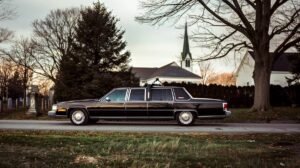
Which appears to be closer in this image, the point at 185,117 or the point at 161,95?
the point at 185,117

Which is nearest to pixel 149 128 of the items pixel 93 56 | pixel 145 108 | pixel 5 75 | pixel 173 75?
pixel 145 108

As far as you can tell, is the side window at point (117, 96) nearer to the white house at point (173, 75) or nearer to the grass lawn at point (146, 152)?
the grass lawn at point (146, 152)

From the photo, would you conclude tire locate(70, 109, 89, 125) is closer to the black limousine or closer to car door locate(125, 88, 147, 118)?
the black limousine

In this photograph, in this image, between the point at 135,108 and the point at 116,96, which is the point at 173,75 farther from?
the point at 135,108

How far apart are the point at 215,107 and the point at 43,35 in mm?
46074

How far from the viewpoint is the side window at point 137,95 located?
65.8 feet

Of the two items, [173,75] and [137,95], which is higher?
[173,75]

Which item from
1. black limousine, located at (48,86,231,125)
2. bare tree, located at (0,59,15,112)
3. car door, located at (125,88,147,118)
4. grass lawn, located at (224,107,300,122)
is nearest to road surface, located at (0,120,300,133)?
black limousine, located at (48,86,231,125)

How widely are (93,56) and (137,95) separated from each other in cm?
1923

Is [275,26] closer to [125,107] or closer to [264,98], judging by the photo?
[264,98]

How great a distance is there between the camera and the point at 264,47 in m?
29.8

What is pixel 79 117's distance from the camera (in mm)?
19984

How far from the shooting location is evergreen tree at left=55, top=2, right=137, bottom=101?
3819 centimetres

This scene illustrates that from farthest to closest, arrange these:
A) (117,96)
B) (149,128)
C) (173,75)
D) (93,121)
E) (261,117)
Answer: (173,75)
(261,117)
(93,121)
(117,96)
(149,128)
